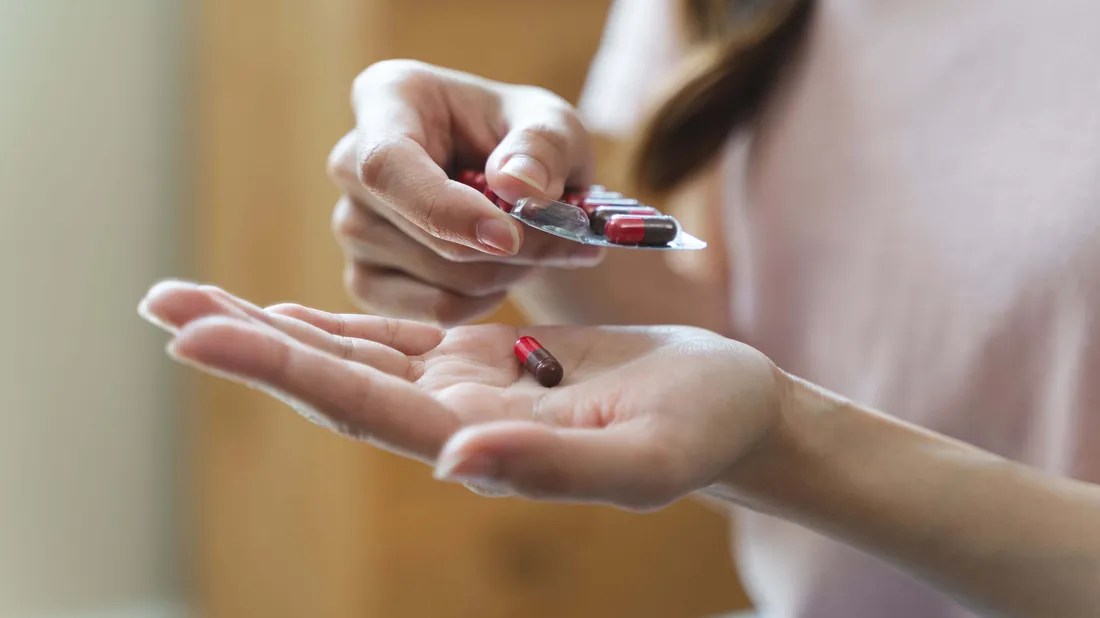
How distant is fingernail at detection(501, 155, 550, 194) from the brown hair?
30 cm

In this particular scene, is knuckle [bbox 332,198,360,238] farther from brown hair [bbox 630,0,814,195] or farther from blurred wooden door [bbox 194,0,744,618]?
blurred wooden door [bbox 194,0,744,618]

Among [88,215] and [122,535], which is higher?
[88,215]

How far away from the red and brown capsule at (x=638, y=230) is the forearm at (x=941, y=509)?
0.13 meters

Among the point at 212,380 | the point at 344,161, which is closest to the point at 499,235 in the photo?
the point at 344,161

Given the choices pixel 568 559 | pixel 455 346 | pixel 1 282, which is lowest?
pixel 568 559

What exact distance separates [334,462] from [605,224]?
0.73 meters

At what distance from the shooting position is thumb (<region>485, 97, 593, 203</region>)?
20.9 inches

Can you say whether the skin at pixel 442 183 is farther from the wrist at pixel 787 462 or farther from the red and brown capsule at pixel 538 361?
the wrist at pixel 787 462

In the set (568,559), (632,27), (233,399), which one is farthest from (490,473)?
(233,399)

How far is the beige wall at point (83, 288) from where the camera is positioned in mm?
1320

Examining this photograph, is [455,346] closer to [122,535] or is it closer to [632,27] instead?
[632,27]

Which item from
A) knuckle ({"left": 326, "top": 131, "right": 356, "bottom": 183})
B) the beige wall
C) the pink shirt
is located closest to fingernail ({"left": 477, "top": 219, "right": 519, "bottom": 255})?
knuckle ({"left": 326, "top": 131, "right": 356, "bottom": 183})

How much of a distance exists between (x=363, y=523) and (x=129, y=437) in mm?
553

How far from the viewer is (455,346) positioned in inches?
19.7
